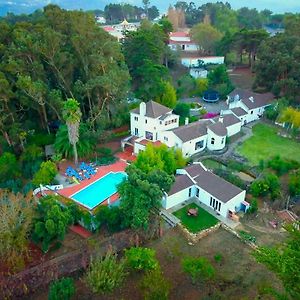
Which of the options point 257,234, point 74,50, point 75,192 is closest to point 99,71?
point 74,50

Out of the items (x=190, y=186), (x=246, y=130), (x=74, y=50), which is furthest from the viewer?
(x=246, y=130)

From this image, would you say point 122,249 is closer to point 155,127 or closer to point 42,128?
point 155,127

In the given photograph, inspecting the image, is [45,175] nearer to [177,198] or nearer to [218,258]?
[177,198]

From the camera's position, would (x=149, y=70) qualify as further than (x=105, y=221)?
Yes

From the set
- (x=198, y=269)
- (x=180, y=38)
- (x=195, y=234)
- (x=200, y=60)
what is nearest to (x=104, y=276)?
(x=198, y=269)

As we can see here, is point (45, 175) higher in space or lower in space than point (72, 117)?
lower

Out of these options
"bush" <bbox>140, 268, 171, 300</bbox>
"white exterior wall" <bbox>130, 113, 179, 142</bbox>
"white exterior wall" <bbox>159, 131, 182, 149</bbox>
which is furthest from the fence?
"white exterior wall" <bbox>130, 113, 179, 142</bbox>
